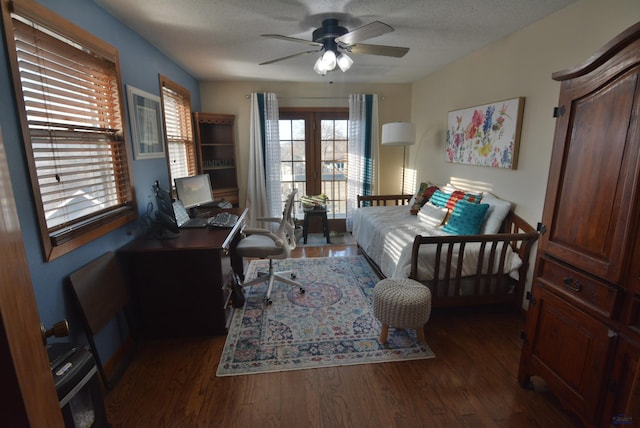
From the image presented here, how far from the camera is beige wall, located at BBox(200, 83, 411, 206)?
4484 mm

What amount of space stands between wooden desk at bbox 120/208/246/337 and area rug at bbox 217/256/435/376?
0.89 feet

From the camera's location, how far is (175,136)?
3.54 m

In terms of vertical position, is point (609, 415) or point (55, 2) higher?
point (55, 2)

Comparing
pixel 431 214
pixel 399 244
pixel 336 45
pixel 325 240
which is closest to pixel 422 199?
pixel 431 214

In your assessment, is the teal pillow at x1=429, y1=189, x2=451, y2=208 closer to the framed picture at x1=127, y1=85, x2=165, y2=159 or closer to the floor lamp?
the floor lamp

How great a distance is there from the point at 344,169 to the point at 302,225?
1.12m

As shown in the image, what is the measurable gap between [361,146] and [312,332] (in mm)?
3149

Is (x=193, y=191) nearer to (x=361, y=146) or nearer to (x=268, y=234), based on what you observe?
(x=268, y=234)

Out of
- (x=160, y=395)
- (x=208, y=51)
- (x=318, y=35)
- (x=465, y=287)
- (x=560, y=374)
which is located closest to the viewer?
(x=560, y=374)

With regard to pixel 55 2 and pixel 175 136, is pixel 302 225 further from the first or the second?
pixel 55 2

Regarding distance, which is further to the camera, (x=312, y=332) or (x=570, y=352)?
(x=312, y=332)

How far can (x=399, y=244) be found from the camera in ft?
9.25

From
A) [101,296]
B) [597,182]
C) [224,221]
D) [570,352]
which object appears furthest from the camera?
[224,221]

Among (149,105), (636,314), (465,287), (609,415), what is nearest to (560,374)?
(609,415)
